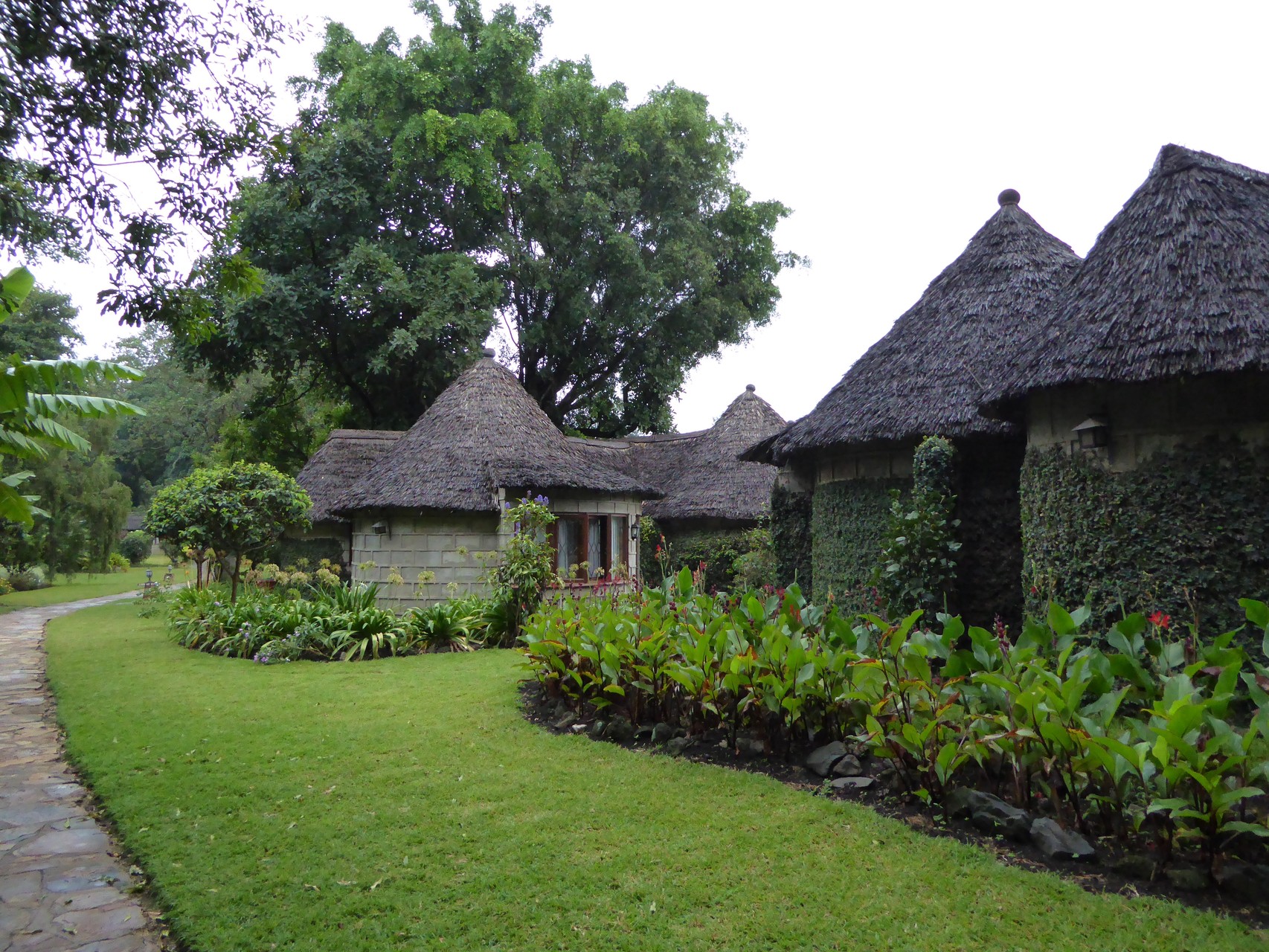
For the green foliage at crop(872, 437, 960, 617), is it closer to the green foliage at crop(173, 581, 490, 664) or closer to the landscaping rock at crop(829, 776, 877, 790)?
the landscaping rock at crop(829, 776, 877, 790)

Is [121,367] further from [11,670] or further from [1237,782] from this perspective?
[11,670]

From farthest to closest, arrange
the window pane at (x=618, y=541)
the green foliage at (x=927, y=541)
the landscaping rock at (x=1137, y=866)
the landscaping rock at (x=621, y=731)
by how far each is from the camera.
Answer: the window pane at (x=618, y=541) < the green foliage at (x=927, y=541) < the landscaping rock at (x=621, y=731) < the landscaping rock at (x=1137, y=866)

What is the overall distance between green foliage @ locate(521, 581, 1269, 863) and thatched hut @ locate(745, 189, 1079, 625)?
2.47 meters

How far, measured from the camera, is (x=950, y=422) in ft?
30.9

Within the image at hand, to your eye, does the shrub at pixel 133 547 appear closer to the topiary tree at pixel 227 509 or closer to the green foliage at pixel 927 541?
the topiary tree at pixel 227 509

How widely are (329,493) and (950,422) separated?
13.3 metres

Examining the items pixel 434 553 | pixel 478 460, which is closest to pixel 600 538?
pixel 478 460

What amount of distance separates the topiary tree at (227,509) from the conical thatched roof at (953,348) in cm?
817

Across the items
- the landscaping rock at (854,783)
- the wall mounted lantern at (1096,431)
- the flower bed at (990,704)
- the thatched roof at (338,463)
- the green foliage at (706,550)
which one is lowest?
the landscaping rock at (854,783)

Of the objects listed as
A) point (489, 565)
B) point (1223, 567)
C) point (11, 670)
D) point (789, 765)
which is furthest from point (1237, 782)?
point (11, 670)

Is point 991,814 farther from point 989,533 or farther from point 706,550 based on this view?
point 706,550

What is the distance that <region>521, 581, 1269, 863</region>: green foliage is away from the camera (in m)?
3.86

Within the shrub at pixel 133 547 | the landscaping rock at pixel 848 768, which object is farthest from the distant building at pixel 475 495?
the shrub at pixel 133 547

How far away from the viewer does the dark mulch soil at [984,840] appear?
146 inches
